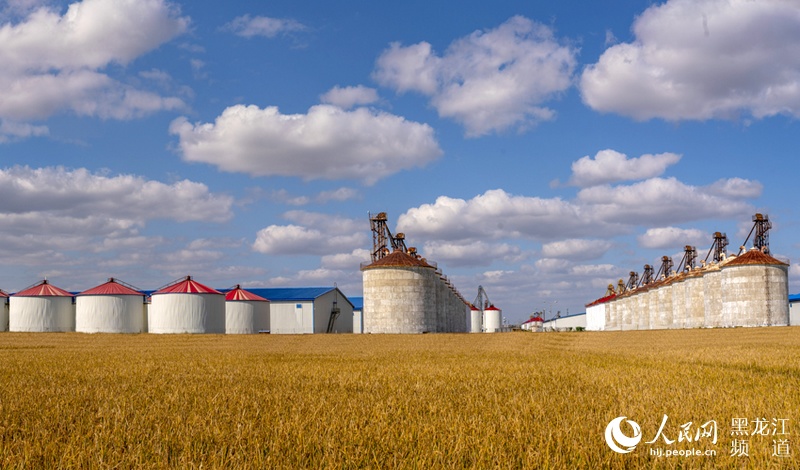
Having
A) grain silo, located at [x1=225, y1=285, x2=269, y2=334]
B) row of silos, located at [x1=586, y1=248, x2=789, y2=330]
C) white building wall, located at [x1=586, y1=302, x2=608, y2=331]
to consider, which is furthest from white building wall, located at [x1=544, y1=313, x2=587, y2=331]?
grain silo, located at [x1=225, y1=285, x2=269, y2=334]

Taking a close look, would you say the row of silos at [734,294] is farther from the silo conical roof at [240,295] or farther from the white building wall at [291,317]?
the silo conical roof at [240,295]

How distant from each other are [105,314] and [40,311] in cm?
Answer: 664

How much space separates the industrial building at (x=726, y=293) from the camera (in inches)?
2515

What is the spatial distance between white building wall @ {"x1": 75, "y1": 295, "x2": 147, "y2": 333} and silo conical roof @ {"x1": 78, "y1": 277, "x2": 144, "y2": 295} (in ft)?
0.93

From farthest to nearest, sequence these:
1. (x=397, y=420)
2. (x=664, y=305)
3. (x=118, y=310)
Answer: (x=664, y=305) < (x=118, y=310) < (x=397, y=420)

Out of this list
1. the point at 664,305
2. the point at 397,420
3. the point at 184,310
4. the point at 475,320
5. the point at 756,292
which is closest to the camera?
the point at 397,420

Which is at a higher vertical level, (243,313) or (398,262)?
(398,262)

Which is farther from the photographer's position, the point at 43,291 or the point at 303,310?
the point at 303,310

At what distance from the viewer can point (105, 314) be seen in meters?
60.8

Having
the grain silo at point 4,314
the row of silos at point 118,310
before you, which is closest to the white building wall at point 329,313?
the row of silos at point 118,310

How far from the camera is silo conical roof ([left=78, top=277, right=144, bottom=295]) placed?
2416 inches

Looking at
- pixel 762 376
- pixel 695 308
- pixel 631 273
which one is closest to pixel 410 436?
pixel 762 376

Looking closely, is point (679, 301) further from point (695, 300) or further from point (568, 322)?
point (568, 322)

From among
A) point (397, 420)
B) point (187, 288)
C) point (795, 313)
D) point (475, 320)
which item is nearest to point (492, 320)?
point (475, 320)
